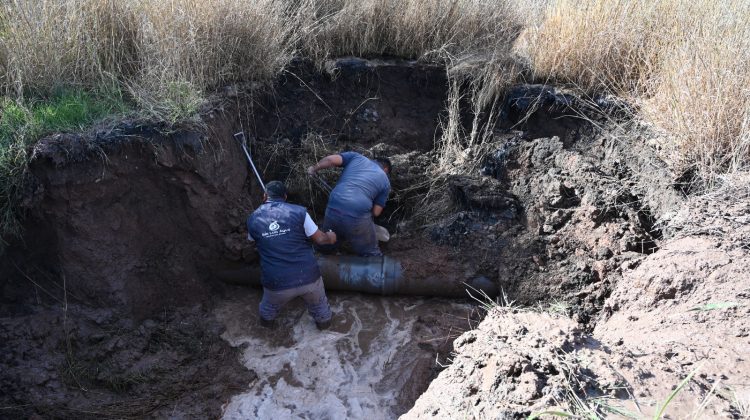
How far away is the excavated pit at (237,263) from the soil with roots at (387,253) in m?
0.01

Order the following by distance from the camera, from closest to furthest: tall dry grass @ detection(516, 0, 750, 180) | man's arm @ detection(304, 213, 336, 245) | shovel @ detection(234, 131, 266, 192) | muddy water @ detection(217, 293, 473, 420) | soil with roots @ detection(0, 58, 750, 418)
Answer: soil with roots @ detection(0, 58, 750, 418), muddy water @ detection(217, 293, 473, 420), tall dry grass @ detection(516, 0, 750, 180), man's arm @ detection(304, 213, 336, 245), shovel @ detection(234, 131, 266, 192)

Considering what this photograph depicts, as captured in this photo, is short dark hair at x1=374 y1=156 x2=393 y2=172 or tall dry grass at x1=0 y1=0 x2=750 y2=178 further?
short dark hair at x1=374 y1=156 x2=393 y2=172

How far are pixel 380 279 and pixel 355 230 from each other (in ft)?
1.70

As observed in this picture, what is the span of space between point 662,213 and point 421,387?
245 cm

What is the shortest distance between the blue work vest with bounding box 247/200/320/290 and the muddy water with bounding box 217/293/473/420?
1.74 ft

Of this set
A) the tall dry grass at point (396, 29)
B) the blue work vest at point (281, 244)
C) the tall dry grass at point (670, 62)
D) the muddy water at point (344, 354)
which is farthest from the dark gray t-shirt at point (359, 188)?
the tall dry grass at point (670, 62)

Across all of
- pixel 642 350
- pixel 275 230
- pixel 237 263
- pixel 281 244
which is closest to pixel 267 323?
pixel 237 263

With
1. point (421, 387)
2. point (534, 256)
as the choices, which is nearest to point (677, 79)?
point (534, 256)

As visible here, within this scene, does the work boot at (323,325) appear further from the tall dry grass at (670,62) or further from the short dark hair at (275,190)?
the tall dry grass at (670,62)

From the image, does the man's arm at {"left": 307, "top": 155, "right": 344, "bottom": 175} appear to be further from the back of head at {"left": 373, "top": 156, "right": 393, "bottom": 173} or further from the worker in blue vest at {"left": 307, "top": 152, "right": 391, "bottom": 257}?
the back of head at {"left": 373, "top": 156, "right": 393, "bottom": 173}

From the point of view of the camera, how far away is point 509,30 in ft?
24.0

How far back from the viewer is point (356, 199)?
17.8 feet

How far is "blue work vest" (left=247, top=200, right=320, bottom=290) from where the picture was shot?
4.91m

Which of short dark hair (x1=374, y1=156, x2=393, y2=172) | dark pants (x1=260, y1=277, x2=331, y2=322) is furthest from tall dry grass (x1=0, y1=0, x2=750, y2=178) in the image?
dark pants (x1=260, y1=277, x2=331, y2=322)
